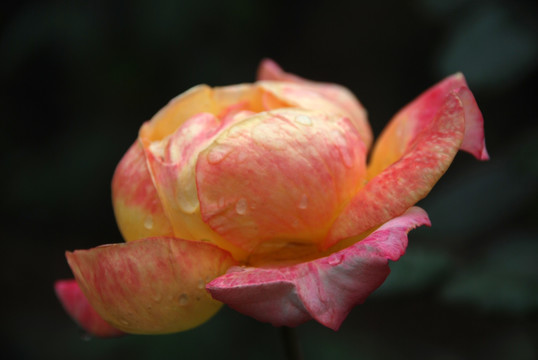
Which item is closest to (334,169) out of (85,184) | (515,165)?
(515,165)

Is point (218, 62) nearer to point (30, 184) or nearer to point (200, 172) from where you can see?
point (30, 184)

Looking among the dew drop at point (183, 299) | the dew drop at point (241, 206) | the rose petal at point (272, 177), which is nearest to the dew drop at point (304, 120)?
the rose petal at point (272, 177)

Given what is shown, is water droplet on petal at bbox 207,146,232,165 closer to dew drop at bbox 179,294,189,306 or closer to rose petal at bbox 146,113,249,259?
rose petal at bbox 146,113,249,259

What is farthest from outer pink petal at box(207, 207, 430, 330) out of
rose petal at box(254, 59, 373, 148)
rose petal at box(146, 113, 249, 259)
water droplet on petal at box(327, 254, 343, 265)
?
rose petal at box(254, 59, 373, 148)

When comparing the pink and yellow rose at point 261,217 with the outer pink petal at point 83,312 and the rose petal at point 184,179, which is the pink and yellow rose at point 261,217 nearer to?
the rose petal at point 184,179

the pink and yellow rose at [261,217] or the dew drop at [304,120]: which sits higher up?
the dew drop at [304,120]

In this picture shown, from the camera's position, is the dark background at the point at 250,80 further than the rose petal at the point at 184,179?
Yes

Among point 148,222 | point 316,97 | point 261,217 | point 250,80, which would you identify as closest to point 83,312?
point 148,222
